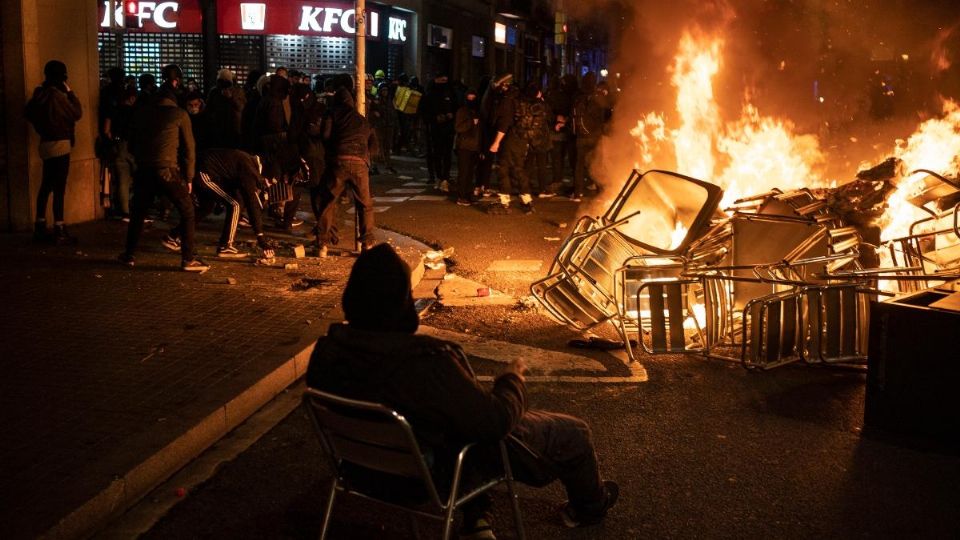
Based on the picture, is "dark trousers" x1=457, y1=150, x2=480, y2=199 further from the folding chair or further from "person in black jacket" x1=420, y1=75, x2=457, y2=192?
the folding chair

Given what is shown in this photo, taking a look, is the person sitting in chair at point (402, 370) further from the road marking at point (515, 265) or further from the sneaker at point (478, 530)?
the road marking at point (515, 265)

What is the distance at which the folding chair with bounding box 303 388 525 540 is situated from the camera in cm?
328

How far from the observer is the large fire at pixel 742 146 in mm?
9820

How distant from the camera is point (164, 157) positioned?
9.20m

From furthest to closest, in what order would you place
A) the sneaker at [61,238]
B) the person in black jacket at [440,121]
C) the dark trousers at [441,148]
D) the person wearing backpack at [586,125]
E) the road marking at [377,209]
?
the dark trousers at [441,148], the person in black jacket at [440,121], the person wearing backpack at [586,125], the road marking at [377,209], the sneaker at [61,238]

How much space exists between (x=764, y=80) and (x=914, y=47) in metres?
8.04

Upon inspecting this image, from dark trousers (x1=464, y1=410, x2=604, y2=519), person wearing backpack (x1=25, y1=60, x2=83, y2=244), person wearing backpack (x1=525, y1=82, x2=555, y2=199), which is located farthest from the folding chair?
person wearing backpack (x1=525, y1=82, x2=555, y2=199)

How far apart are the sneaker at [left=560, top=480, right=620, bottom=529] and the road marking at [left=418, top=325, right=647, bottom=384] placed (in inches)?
88.2

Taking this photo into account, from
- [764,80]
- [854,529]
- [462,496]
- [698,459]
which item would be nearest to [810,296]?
[698,459]

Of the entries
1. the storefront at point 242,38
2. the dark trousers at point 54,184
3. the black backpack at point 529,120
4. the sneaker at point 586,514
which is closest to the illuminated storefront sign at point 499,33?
the storefront at point 242,38

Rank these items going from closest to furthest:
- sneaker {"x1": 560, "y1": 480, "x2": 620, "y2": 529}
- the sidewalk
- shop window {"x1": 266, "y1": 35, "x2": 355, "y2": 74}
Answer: sneaker {"x1": 560, "y1": 480, "x2": 620, "y2": 529}, the sidewalk, shop window {"x1": 266, "y1": 35, "x2": 355, "y2": 74}

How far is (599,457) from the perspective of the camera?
17.1 feet

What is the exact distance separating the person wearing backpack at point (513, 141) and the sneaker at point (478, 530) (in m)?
10.9

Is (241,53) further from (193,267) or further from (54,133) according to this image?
(193,267)
